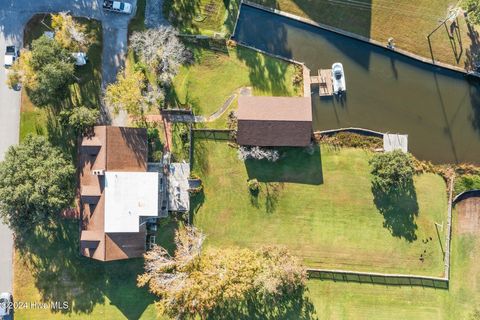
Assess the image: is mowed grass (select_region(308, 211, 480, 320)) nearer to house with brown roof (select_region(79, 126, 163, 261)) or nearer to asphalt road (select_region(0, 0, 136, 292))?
house with brown roof (select_region(79, 126, 163, 261))

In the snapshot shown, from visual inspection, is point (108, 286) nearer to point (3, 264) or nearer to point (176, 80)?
point (3, 264)

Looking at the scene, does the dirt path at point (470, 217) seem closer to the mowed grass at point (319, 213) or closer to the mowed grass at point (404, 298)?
the mowed grass at point (404, 298)

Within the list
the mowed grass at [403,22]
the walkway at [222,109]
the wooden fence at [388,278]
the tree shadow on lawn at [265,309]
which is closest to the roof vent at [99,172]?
the walkway at [222,109]

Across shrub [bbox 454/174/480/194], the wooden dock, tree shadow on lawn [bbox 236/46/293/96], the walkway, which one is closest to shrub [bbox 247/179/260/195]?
the walkway

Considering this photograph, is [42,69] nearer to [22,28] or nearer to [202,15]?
[22,28]

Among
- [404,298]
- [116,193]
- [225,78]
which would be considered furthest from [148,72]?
[404,298]

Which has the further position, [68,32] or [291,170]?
[291,170]

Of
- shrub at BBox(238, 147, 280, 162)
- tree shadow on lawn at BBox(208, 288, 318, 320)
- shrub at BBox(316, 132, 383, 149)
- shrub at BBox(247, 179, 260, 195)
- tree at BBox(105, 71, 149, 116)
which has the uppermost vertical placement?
tree at BBox(105, 71, 149, 116)
